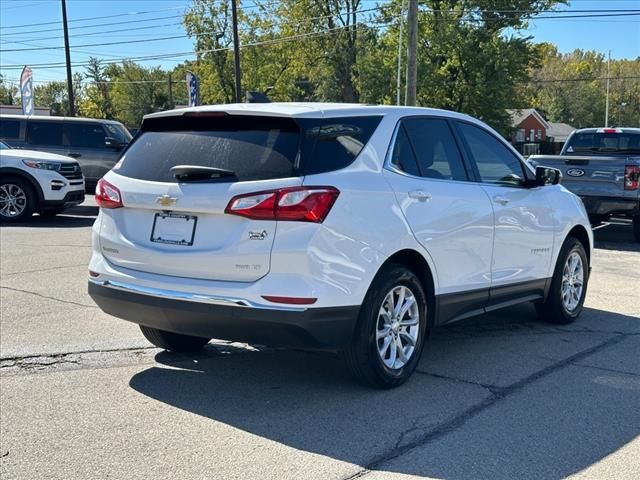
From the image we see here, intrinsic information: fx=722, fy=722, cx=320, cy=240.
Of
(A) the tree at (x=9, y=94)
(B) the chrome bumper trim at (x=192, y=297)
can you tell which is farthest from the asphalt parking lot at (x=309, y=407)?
(A) the tree at (x=9, y=94)

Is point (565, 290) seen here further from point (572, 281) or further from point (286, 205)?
point (286, 205)

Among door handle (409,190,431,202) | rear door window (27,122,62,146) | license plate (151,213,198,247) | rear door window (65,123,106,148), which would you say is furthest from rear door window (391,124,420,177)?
rear door window (27,122,62,146)

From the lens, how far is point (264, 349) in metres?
5.80

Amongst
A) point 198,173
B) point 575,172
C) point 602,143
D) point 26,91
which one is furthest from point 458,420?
point 26,91

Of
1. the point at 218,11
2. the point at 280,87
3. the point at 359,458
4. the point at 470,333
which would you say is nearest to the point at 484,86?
the point at 280,87

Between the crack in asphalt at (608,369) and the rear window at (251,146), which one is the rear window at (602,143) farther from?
the rear window at (251,146)

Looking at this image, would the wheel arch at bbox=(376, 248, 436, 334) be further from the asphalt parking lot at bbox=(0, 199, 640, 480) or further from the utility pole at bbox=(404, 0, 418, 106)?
the utility pole at bbox=(404, 0, 418, 106)

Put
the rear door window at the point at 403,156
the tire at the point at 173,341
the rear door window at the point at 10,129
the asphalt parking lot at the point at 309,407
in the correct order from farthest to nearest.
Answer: the rear door window at the point at 10,129
the tire at the point at 173,341
the rear door window at the point at 403,156
the asphalt parking lot at the point at 309,407

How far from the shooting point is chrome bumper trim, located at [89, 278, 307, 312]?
4164mm

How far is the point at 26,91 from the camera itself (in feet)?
94.1

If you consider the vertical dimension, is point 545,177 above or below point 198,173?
below

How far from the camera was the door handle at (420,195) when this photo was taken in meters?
4.83

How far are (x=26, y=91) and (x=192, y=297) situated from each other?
27.4m

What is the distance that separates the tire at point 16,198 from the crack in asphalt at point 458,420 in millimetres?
11095
